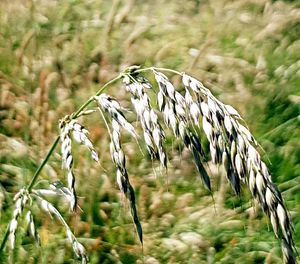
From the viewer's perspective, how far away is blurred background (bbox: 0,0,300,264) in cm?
337

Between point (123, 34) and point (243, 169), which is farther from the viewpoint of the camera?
point (123, 34)

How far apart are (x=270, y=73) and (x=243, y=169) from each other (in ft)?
9.55

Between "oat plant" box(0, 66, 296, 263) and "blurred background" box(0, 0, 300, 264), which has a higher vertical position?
"blurred background" box(0, 0, 300, 264)

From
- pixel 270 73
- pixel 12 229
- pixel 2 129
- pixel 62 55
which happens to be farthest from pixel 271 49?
pixel 12 229

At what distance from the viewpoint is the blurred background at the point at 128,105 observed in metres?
3.37

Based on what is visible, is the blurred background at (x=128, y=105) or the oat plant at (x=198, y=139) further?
the blurred background at (x=128, y=105)

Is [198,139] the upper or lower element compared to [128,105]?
lower

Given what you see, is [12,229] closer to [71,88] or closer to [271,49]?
[71,88]

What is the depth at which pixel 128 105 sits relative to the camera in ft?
13.9

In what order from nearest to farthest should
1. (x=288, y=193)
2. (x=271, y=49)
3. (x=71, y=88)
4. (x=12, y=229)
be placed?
1. (x=12, y=229)
2. (x=288, y=193)
3. (x=71, y=88)
4. (x=271, y=49)

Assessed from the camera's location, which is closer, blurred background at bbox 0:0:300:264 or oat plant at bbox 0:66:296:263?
oat plant at bbox 0:66:296:263

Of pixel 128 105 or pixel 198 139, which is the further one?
pixel 128 105

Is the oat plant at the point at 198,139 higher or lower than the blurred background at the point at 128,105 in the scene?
lower

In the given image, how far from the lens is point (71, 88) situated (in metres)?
4.29
